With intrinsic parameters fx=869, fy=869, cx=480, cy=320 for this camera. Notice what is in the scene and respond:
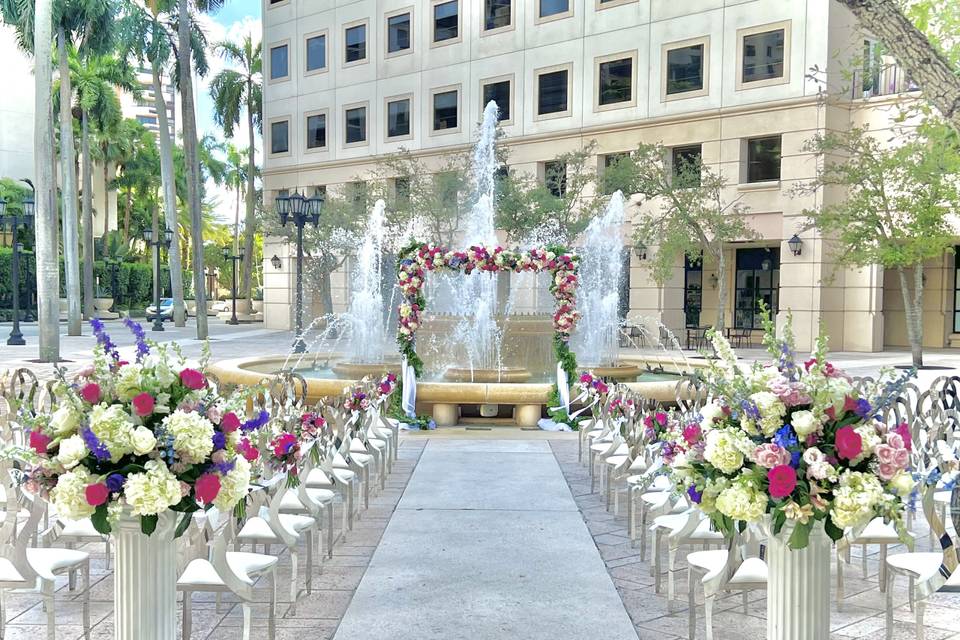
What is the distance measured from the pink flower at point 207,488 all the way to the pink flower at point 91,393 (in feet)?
1.69

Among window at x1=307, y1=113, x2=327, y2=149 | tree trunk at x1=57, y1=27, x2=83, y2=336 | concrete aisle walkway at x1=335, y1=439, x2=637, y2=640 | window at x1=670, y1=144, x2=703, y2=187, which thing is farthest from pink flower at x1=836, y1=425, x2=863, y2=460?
window at x1=307, y1=113, x2=327, y2=149

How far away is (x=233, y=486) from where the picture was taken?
3.49 metres

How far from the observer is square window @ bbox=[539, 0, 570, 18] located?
30.9 m

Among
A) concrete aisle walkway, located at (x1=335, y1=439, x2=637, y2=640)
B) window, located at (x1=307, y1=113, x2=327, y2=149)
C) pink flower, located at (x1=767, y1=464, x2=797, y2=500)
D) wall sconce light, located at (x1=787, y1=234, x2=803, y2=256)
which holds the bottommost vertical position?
concrete aisle walkway, located at (x1=335, y1=439, x2=637, y2=640)

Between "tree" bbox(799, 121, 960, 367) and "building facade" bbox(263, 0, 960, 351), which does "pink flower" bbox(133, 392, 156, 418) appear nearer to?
"tree" bbox(799, 121, 960, 367)

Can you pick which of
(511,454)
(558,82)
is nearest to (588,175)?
(558,82)

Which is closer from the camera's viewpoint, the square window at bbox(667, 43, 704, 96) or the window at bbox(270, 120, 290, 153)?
the square window at bbox(667, 43, 704, 96)

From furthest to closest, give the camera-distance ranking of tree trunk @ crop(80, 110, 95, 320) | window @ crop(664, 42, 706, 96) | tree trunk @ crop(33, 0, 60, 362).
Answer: tree trunk @ crop(80, 110, 95, 320) → window @ crop(664, 42, 706, 96) → tree trunk @ crop(33, 0, 60, 362)

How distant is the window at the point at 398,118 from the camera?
35125mm

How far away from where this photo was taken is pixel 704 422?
12.0 ft

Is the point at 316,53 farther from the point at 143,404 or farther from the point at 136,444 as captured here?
the point at 136,444

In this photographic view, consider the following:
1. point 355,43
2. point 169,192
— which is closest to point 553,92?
point 355,43

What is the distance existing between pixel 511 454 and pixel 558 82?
2355 cm

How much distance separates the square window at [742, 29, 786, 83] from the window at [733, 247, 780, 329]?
6.27m
